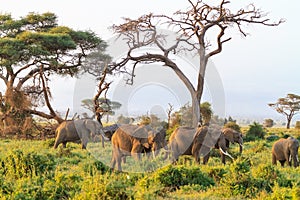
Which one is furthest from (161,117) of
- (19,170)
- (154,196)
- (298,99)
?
(298,99)

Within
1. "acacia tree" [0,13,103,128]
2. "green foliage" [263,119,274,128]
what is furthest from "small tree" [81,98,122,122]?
"green foliage" [263,119,274,128]

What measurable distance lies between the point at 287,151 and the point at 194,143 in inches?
91.8

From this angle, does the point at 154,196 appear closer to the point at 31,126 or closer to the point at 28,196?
the point at 28,196

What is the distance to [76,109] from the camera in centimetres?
1742

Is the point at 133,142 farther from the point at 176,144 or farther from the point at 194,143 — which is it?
the point at 194,143

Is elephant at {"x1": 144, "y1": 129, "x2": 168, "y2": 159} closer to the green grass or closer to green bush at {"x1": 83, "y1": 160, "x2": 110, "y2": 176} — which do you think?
the green grass

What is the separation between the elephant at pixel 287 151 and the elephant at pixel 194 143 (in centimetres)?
135

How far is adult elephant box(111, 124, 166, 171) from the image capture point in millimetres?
10219

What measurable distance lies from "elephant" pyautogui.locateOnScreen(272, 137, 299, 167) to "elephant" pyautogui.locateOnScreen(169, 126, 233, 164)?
135cm

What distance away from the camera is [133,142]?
1052 centimetres

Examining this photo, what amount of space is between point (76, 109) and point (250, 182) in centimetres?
1116

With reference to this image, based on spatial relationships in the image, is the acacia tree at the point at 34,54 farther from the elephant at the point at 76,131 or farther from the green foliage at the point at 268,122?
the green foliage at the point at 268,122

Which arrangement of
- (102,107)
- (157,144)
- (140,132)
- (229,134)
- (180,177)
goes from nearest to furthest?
(180,177) → (157,144) → (140,132) → (229,134) → (102,107)

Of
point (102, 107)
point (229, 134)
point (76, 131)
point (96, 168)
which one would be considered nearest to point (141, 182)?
point (96, 168)
